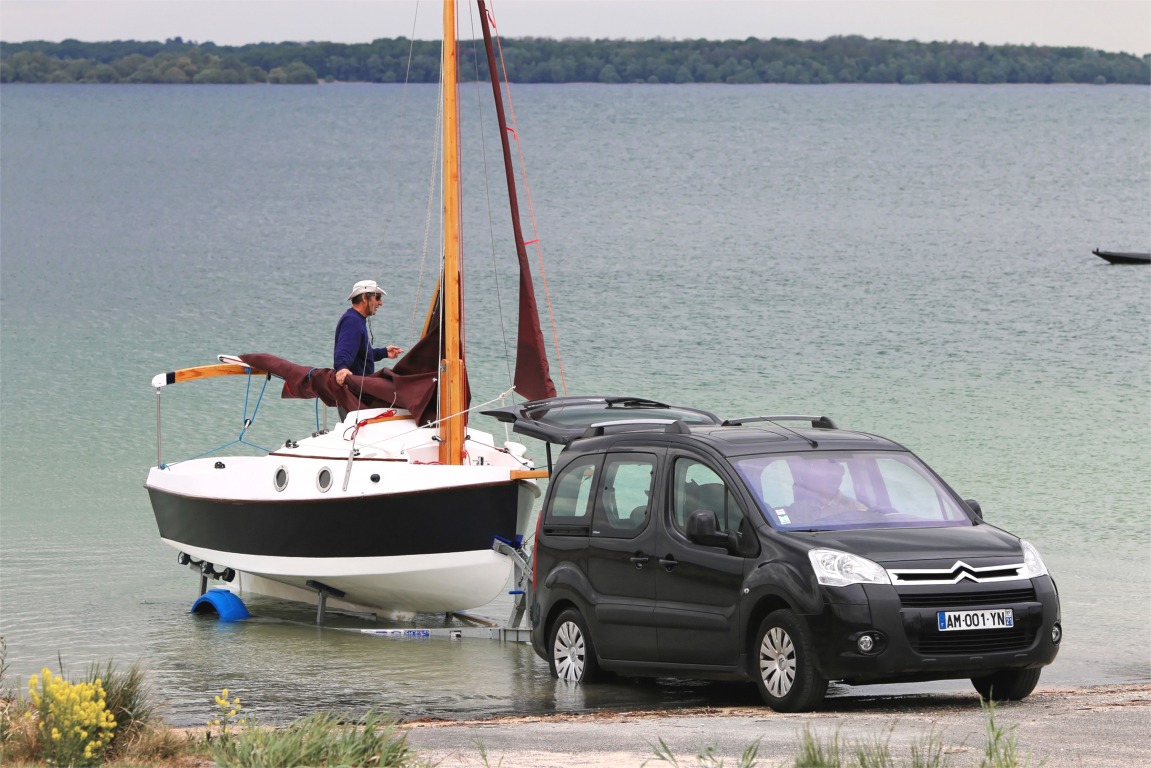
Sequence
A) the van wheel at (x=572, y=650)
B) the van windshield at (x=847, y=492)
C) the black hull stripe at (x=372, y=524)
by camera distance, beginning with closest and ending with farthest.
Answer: the van windshield at (x=847, y=492)
the van wheel at (x=572, y=650)
the black hull stripe at (x=372, y=524)

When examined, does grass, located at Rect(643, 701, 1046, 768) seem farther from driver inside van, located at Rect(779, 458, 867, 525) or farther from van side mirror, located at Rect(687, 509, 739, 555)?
driver inside van, located at Rect(779, 458, 867, 525)

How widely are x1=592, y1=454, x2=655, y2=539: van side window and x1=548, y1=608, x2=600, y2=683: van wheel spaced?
2.30 ft

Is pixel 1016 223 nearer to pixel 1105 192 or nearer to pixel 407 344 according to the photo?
pixel 1105 192

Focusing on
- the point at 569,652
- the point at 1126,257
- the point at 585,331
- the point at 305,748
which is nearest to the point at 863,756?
the point at 305,748

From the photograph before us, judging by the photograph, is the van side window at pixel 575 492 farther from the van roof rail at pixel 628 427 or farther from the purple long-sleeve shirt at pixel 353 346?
the purple long-sleeve shirt at pixel 353 346

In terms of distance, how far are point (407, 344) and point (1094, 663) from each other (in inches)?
1193

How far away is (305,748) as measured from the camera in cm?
841

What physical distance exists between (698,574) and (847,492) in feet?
3.59

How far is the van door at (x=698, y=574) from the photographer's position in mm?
11234

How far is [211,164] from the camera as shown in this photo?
12419 centimetres

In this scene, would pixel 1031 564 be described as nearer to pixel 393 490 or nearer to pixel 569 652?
pixel 569 652

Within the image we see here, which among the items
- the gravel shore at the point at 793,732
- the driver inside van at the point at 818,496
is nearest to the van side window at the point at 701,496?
the driver inside van at the point at 818,496

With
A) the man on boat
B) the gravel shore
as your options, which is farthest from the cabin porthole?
the gravel shore

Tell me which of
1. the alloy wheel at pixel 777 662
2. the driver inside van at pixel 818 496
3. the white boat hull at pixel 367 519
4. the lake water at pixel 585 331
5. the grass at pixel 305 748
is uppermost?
the driver inside van at pixel 818 496
